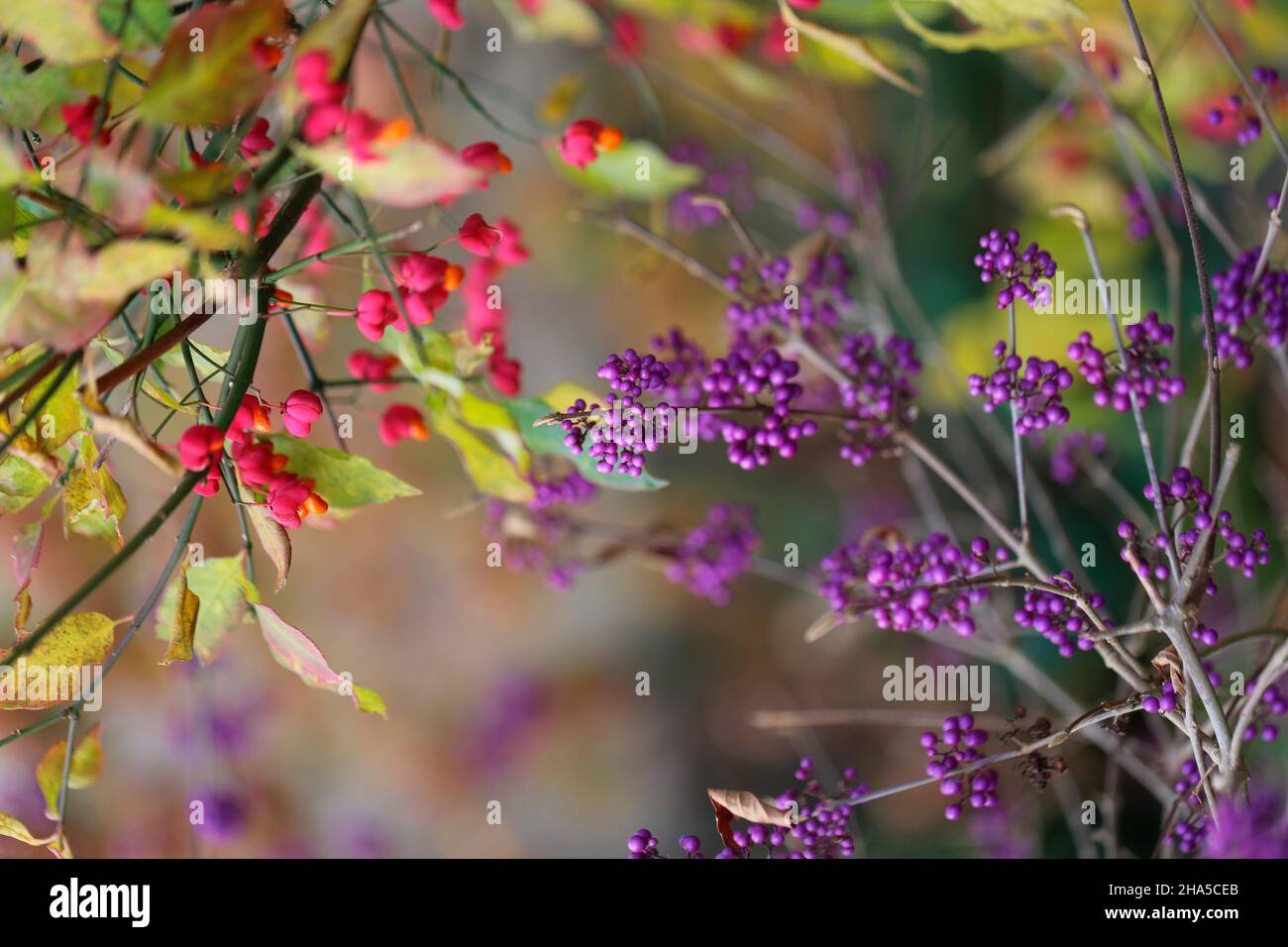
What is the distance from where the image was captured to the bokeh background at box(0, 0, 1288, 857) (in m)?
0.86

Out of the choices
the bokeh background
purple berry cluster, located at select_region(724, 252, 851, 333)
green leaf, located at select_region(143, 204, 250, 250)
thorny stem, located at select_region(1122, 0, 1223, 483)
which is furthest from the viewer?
the bokeh background

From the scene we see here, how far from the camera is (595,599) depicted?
0.97 metres

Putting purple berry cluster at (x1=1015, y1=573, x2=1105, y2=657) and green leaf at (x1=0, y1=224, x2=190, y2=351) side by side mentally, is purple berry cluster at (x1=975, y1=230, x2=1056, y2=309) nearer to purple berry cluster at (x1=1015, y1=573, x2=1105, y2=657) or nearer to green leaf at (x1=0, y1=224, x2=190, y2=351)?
purple berry cluster at (x1=1015, y1=573, x2=1105, y2=657)

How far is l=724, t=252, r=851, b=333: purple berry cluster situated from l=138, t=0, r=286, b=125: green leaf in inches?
10.1

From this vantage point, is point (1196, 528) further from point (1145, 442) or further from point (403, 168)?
point (403, 168)

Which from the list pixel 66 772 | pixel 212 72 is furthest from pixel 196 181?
pixel 66 772

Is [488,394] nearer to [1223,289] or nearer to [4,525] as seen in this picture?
[1223,289]

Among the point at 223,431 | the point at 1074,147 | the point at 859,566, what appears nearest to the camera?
the point at 223,431

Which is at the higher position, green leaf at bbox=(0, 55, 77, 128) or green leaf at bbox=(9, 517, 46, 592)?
green leaf at bbox=(0, 55, 77, 128)

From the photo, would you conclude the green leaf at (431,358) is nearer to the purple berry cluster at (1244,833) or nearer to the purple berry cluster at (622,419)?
the purple berry cluster at (622,419)

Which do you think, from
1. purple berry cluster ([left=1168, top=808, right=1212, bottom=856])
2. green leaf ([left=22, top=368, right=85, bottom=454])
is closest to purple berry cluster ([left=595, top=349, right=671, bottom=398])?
green leaf ([left=22, top=368, right=85, bottom=454])
